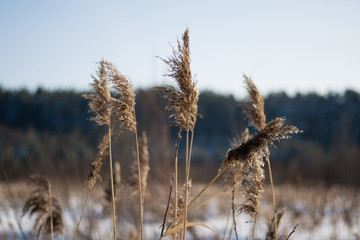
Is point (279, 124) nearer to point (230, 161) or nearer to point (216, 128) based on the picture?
point (230, 161)

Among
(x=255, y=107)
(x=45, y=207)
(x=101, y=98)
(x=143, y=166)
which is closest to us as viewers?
(x=101, y=98)

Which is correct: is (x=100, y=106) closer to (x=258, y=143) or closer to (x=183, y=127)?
(x=183, y=127)

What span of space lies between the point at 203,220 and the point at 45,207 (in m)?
3.85

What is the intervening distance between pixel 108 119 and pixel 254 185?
2.75 feet

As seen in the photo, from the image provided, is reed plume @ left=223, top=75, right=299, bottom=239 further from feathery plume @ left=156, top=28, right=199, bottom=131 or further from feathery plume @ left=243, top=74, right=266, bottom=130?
feathery plume @ left=156, top=28, right=199, bottom=131

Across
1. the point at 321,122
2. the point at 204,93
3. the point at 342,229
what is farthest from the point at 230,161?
the point at 204,93

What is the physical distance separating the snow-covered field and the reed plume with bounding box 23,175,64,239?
7.3 inches

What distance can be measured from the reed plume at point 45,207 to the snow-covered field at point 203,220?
0.19m

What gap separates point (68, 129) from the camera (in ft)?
103

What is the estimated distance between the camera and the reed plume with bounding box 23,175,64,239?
7.45ft

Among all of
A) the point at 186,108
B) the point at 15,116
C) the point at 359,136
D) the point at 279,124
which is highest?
the point at 15,116

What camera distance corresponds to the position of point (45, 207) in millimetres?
2379

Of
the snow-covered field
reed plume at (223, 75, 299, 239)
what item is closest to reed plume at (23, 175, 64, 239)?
the snow-covered field

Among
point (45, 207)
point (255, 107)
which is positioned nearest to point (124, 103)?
point (255, 107)
